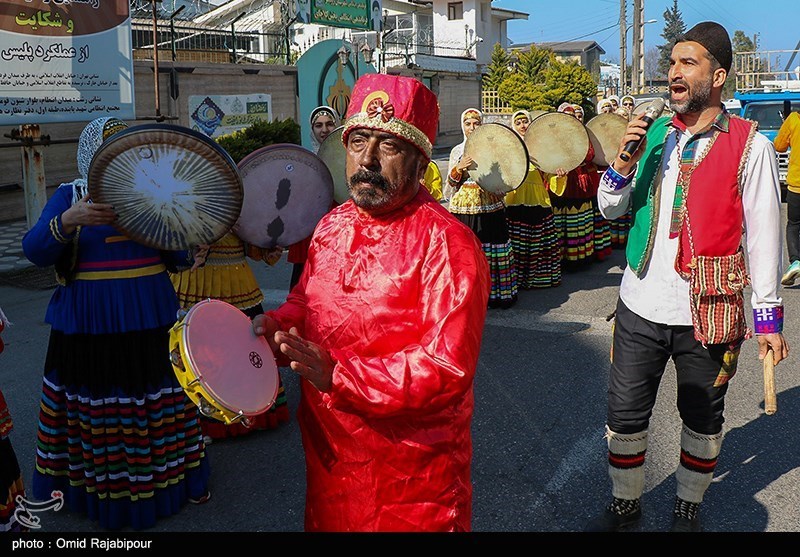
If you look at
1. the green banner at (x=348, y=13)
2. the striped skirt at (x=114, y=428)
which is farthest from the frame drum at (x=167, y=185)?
the green banner at (x=348, y=13)

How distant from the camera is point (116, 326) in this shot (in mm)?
3465

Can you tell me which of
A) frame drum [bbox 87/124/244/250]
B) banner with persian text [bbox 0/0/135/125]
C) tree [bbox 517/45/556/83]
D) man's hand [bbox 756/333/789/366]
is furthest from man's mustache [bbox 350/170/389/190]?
tree [bbox 517/45/556/83]

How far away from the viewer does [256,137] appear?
10594 millimetres

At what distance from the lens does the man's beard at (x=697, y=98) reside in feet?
A: 9.90

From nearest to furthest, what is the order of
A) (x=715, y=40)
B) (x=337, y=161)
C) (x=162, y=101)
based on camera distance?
(x=715, y=40)
(x=337, y=161)
(x=162, y=101)

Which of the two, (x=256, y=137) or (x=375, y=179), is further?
(x=256, y=137)

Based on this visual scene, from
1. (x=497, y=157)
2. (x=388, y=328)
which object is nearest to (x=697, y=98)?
(x=388, y=328)

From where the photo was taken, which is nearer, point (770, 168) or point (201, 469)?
point (770, 168)

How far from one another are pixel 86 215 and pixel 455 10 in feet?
126

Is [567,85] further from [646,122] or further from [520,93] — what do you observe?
[646,122]

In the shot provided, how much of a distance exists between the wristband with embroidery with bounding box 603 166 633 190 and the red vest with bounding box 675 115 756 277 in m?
0.24
